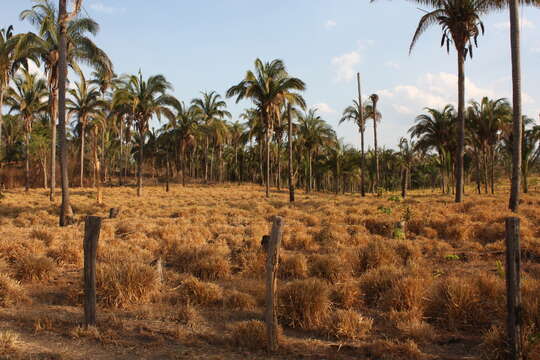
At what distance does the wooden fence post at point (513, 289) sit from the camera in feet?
14.3

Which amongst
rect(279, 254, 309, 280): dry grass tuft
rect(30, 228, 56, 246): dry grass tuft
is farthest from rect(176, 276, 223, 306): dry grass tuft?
rect(30, 228, 56, 246): dry grass tuft

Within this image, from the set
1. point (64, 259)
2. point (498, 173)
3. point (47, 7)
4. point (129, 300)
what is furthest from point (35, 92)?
point (498, 173)

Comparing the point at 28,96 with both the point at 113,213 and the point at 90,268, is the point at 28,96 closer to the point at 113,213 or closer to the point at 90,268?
the point at 113,213

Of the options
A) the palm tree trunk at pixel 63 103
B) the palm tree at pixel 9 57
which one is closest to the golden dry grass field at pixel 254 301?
the palm tree trunk at pixel 63 103

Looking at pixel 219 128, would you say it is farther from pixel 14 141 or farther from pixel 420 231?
pixel 420 231

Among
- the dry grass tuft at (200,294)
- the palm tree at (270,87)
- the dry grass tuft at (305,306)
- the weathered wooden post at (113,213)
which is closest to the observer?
the dry grass tuft at (305,306)

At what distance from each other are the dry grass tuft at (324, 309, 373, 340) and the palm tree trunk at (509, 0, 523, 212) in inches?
465

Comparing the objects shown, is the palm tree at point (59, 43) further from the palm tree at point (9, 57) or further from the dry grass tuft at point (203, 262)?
the dry grass tuft at point (203, 262)

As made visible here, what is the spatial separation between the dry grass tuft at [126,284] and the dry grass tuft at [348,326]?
3240mm

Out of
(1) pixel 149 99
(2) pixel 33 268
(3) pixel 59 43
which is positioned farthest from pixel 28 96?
(2) pixel 33 268

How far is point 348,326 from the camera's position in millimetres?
5465

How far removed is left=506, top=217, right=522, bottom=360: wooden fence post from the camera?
A: 4350mm

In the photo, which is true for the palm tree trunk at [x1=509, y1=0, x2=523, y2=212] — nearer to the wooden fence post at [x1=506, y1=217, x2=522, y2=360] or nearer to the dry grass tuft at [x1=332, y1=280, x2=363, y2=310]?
the dry grass tuft at [x1=332, y1=280, x2=363, y2=310]

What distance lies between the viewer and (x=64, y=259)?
8.92 metres
